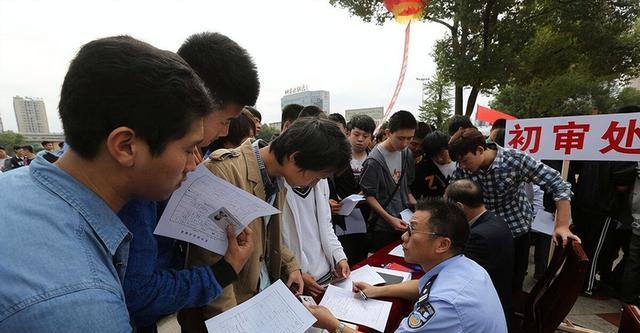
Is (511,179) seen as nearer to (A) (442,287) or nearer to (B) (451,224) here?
(B) (451,224)

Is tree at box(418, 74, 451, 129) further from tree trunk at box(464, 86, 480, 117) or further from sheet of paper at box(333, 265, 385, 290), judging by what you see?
sheet of paper at box(333, 265, 385, 290)

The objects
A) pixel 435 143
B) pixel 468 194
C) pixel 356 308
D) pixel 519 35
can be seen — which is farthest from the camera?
pixel 519 35

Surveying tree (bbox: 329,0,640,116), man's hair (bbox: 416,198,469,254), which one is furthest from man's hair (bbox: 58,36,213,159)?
tree (bbox: 329,0,640,116)

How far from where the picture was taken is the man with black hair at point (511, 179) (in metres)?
2.25

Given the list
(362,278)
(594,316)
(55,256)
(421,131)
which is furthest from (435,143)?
(55,256)

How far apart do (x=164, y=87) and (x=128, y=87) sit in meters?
0.06

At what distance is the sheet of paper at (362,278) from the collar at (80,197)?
127cm

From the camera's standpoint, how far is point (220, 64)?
1.08 m

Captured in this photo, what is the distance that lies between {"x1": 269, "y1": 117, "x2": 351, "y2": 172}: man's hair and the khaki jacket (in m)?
0.14

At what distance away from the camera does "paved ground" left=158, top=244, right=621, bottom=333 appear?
2572mm

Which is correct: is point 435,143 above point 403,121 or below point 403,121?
below

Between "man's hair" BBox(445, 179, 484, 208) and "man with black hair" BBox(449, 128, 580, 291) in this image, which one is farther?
"man with black hair" BBox(449, 128, 580, 291)

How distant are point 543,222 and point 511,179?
1.05 meters

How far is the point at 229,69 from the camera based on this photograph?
1.09 metres
